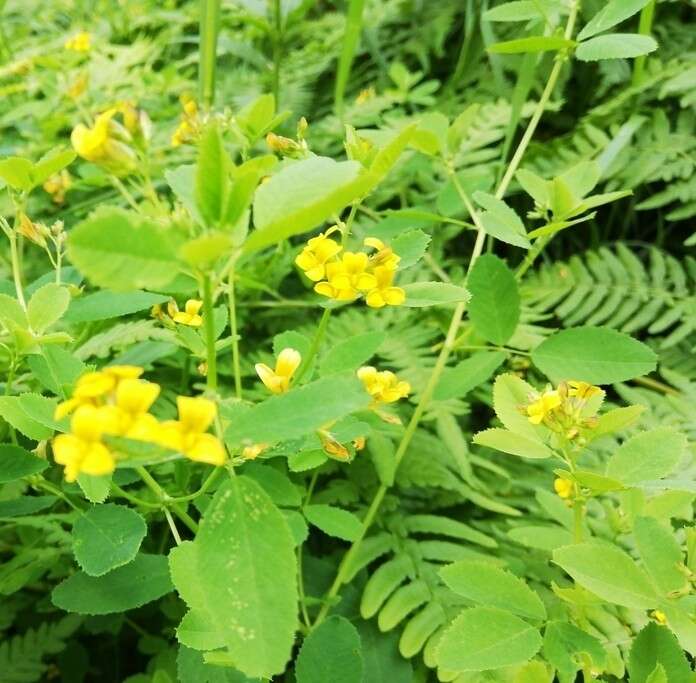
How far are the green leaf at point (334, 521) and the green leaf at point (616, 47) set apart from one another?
0.62 metres

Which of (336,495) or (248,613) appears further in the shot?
(336,495)

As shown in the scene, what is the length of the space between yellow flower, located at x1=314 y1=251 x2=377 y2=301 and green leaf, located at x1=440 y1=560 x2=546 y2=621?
10.7 inches

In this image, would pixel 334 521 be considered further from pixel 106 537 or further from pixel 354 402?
pixel 354 402

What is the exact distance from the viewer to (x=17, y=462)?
26.3 inches

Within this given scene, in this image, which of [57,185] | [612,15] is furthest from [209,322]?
[57,185]

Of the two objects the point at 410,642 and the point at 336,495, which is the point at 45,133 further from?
the point at 410,642

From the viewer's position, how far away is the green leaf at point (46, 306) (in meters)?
0.67

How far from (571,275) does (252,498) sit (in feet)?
3.24

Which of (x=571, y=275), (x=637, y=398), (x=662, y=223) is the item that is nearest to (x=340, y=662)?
(x=637, y=398)

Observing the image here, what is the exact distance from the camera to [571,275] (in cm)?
129

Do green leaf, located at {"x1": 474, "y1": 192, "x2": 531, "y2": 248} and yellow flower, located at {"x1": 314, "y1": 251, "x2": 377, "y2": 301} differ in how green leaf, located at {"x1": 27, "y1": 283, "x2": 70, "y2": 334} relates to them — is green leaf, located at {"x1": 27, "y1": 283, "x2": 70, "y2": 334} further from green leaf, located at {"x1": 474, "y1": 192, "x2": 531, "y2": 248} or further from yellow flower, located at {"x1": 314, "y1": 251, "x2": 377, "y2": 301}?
green leaf, located at {"x1": 474, "y1": 192, "x2": 531, "y2": 248}

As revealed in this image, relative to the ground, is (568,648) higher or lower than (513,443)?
lower

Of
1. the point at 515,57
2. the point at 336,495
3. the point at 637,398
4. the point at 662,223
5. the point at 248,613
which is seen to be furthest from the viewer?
the point at 515,57

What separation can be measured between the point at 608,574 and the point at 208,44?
1008 millimetres
